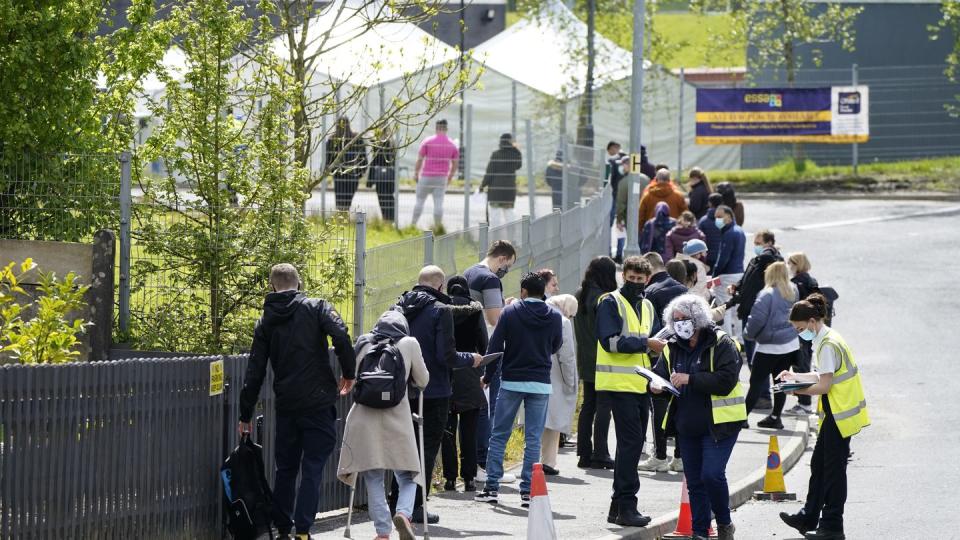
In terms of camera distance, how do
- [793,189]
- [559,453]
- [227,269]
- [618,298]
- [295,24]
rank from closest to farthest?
[618,298] < [227,269] < [559,453] < [295,24] < [793,189]

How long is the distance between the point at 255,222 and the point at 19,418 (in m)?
5.09

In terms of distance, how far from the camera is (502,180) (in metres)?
21.9

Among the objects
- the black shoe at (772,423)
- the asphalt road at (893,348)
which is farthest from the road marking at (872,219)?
the black shoe at (772,423)

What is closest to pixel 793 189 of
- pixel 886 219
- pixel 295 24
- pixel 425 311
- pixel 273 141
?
pixel 886 219

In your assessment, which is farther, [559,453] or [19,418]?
[559,453]

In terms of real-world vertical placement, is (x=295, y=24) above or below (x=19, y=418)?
above

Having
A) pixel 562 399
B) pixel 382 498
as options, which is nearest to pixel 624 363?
pixel 562 399

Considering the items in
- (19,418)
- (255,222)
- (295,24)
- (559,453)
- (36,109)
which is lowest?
(559,453)

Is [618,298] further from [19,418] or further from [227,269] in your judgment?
[19,418]

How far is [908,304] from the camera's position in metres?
21.4

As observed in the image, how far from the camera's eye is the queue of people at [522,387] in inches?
370

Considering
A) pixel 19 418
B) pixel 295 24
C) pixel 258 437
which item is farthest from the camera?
pixel 295 24

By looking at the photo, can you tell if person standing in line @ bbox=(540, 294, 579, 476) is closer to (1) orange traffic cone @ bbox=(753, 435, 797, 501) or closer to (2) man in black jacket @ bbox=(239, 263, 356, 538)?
Answer: (1) orange traffic cone @ bbox=(753, 435, 797, 501)

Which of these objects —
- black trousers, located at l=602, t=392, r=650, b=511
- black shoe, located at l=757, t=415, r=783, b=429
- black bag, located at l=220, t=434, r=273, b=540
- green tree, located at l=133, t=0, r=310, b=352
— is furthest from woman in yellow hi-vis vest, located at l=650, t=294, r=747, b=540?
black shoe, located at l=757, t=415, r=783, b=429
